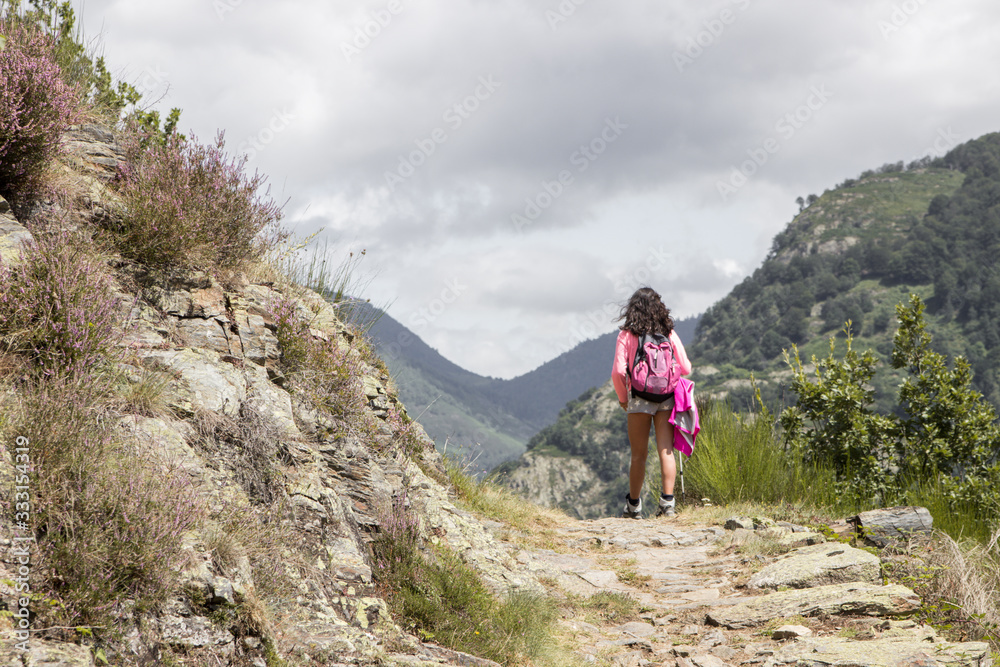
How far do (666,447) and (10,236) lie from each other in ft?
22.4

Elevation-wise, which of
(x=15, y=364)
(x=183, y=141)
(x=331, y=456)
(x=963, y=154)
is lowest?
(x=331, y=456)

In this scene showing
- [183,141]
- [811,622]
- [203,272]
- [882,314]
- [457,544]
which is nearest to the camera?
[811,622]

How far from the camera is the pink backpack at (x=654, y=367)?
25.5 ft

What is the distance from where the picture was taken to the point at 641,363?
7.84m

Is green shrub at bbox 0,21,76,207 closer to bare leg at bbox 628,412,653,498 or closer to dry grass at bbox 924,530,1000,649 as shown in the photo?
bare leg at bbox 628,412,653,498

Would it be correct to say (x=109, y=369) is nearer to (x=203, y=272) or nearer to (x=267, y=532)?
(x=267, y=532)

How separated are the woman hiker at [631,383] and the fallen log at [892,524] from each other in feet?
7.78

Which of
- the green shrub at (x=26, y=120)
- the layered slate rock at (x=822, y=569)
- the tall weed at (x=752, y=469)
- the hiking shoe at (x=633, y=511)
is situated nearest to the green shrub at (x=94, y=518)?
the green shrub at (x=26, y=120)

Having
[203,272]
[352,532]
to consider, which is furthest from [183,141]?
[352,532]

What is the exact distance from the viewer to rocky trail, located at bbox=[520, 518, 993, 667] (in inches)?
157

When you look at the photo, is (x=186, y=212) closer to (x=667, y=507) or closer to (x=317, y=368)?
(x=317, y=368)

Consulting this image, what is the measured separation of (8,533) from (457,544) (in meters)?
2.98

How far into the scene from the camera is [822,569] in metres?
5.24

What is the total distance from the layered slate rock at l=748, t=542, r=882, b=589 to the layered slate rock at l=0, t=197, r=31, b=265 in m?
5.79
